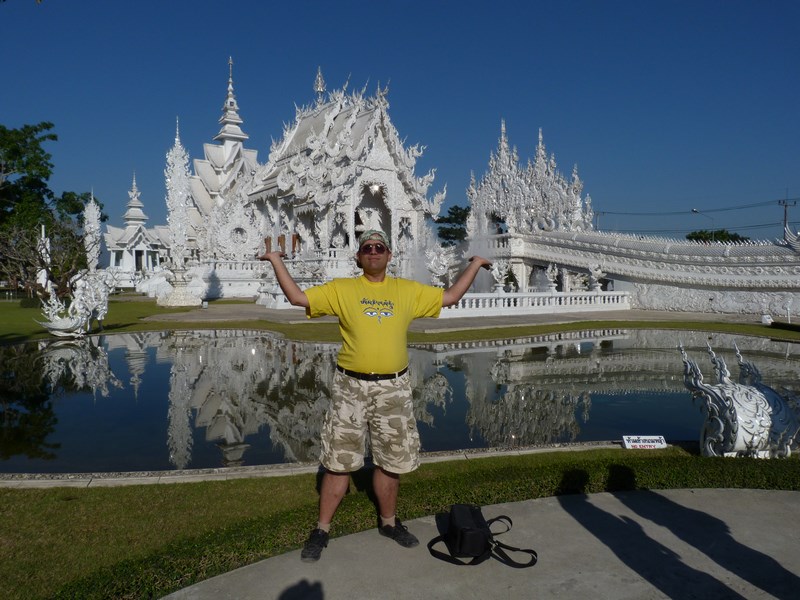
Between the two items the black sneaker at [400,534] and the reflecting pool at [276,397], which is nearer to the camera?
the black sneaker at [400,534]

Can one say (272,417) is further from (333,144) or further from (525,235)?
(525,235)

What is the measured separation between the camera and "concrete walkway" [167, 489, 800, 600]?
3.20m

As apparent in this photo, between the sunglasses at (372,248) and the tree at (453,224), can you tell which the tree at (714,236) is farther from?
the sunglasses at (372,248)

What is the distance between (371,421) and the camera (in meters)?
3.73

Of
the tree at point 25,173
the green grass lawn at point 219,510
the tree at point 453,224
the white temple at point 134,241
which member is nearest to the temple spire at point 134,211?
the white temple at point 134,241

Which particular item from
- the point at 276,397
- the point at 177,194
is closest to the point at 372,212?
the point at 177,194

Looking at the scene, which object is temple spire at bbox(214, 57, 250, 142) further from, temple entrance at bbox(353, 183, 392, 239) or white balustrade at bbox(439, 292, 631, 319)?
white balustrade at bbox(439, 292, 631, 319)

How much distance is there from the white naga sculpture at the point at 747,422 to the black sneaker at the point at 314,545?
143 inches

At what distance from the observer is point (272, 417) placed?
720cm

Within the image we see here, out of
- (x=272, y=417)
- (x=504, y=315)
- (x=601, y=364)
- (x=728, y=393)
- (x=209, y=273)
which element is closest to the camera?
(x=728, y=393)

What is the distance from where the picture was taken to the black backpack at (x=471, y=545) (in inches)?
138

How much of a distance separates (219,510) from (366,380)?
1.51 meters

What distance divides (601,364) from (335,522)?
8.65 metres

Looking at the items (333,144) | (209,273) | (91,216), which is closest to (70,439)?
(333,144)
